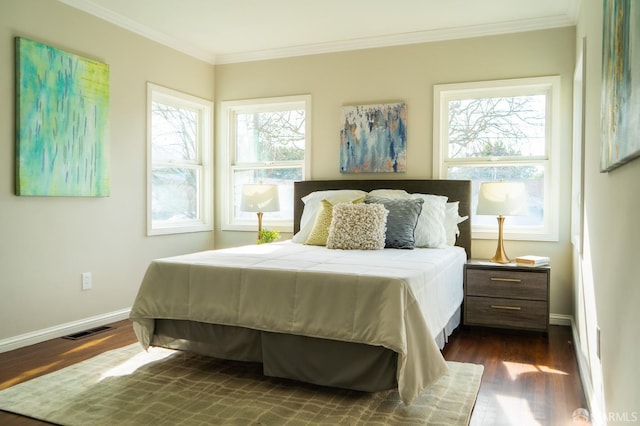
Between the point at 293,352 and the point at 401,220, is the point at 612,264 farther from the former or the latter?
the point at 401,220

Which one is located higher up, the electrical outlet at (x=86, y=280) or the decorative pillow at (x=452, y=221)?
the decorative pillow at (x=452, y=221)

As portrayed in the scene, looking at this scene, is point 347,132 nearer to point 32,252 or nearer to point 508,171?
point 508,171

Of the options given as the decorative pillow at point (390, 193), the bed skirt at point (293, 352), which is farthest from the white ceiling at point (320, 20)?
the bed skirt at point (293, 352)

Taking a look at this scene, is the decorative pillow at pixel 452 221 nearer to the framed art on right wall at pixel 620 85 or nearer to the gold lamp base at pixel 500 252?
the gold lamp base at pixel 500 252

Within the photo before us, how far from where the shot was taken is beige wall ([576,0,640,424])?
4.55ft

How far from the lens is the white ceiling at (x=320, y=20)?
3969 millimetres

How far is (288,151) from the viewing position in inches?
210

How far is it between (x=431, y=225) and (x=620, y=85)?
2601mm

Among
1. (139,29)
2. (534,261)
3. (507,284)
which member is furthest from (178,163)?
(534,261)

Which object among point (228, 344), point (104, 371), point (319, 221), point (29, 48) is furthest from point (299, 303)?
point (29, 48)

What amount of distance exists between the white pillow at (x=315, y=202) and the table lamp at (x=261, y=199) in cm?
32

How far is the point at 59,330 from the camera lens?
3732 mm

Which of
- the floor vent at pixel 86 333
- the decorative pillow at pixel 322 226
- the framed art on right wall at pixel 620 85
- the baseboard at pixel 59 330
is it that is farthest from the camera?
the decorative pillow at pixel 322 226

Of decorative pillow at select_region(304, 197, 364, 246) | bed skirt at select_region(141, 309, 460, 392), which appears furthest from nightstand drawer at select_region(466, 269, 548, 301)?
bed skirt at select_region(141, 309, 460, 392)
